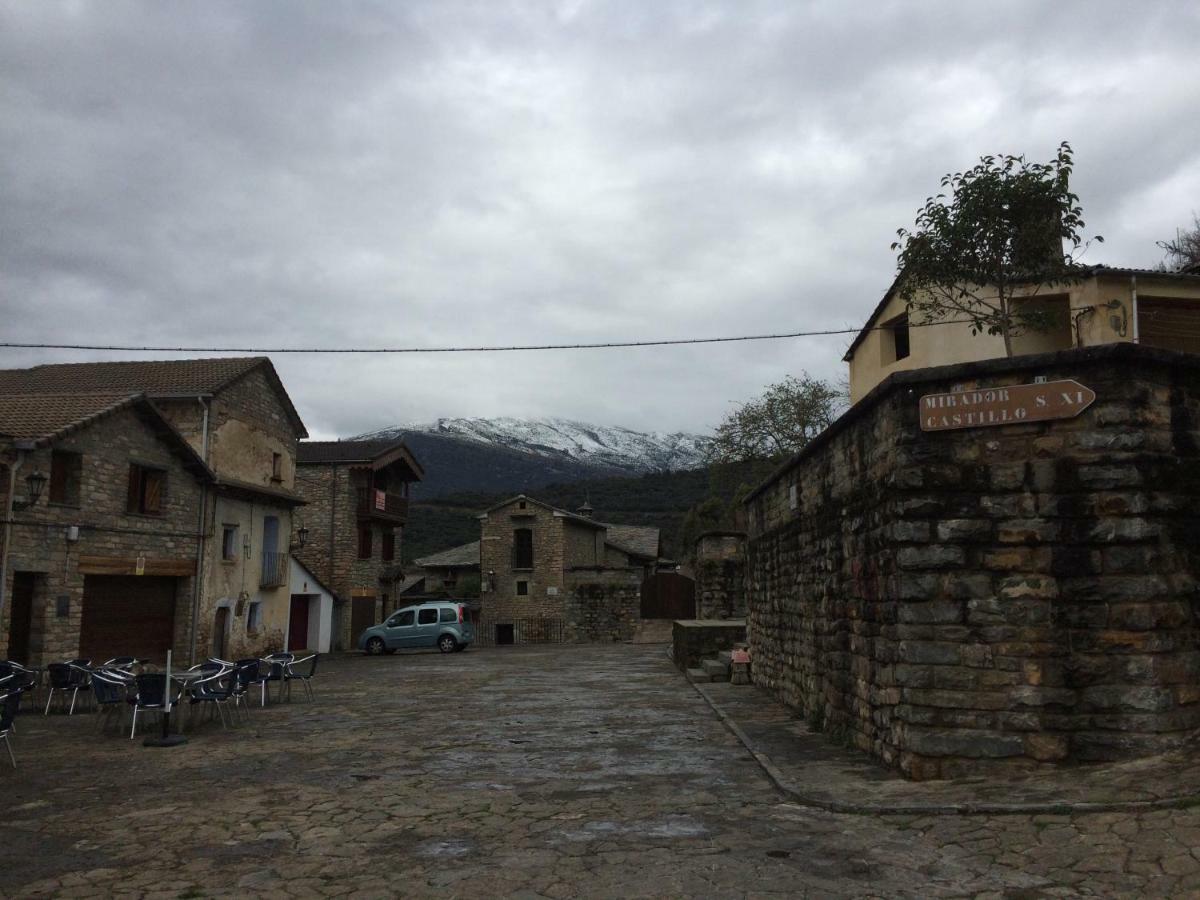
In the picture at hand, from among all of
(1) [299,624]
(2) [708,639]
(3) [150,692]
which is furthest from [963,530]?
(1) [299,624]

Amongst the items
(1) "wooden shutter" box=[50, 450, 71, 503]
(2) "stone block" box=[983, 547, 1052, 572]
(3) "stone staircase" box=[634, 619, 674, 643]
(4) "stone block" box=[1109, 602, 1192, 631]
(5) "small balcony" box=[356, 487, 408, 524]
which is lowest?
(3) "stone staircase" box=[634, 619, 674, 643]

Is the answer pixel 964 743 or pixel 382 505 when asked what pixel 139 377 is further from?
pixel 964 743

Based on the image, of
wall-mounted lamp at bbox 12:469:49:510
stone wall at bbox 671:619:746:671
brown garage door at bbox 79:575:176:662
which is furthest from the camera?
stone wall at bbox 671:619:746:671

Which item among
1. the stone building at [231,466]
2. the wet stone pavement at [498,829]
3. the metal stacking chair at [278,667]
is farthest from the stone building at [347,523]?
the wet stone pavement at [498,829]

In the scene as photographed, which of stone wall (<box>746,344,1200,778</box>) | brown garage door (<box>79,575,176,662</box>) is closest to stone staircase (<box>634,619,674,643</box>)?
brown garage door (<box>79,575,176,662</box>)

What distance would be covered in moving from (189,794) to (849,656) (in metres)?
Result: 5.77

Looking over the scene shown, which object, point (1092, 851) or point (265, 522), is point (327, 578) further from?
point (1092, 851)

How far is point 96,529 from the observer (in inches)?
651

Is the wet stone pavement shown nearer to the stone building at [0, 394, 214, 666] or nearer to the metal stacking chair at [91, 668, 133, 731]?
the metal stacking chair at [91, 668, 133, 731]

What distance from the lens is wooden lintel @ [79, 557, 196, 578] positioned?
53.8ft

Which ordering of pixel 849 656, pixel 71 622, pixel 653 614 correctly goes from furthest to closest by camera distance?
1. pixel 653 614
2. pixel 71 622
3. pixel 849 656

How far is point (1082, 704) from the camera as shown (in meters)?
6.36

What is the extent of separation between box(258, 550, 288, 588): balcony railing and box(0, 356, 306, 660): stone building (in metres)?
0.03

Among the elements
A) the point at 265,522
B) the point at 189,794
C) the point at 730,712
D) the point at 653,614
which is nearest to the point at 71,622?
the point at 265,522
